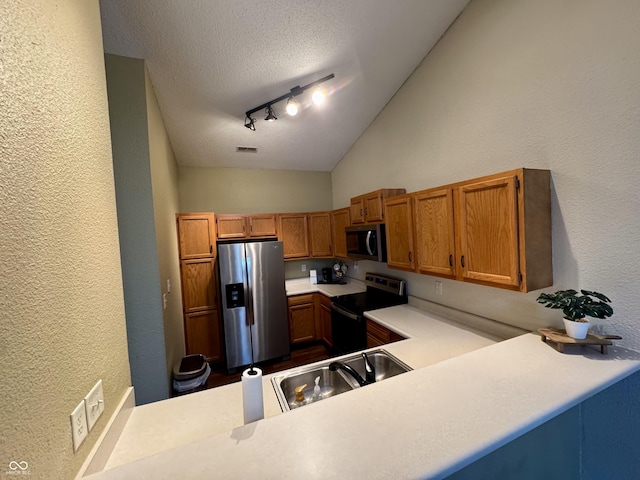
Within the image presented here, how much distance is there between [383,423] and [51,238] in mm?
1115

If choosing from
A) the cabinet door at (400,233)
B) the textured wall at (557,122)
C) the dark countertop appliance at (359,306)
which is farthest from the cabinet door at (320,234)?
the textured wall at (557,122)

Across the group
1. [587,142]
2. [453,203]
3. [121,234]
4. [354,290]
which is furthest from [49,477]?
[354,290]

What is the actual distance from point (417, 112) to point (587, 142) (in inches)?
54.2

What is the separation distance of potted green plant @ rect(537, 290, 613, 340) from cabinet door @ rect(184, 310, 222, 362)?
3302mm

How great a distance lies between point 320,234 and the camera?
161 inches

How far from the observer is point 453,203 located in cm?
183

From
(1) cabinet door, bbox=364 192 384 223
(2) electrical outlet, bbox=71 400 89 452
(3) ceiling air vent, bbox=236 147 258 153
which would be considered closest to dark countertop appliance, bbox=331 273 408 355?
(1) cabinet door, bbox=364 192 384 223

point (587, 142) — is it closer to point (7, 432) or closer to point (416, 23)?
point (416, 23)

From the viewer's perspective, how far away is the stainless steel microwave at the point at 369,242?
2.71 metres

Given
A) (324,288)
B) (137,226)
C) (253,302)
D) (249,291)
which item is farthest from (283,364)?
(137,226)

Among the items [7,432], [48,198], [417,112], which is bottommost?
[7,432]

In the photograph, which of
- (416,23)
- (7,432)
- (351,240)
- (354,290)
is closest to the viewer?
(7,432)

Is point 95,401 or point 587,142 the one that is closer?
point 95,401

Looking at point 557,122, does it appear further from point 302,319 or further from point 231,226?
point 231,226
